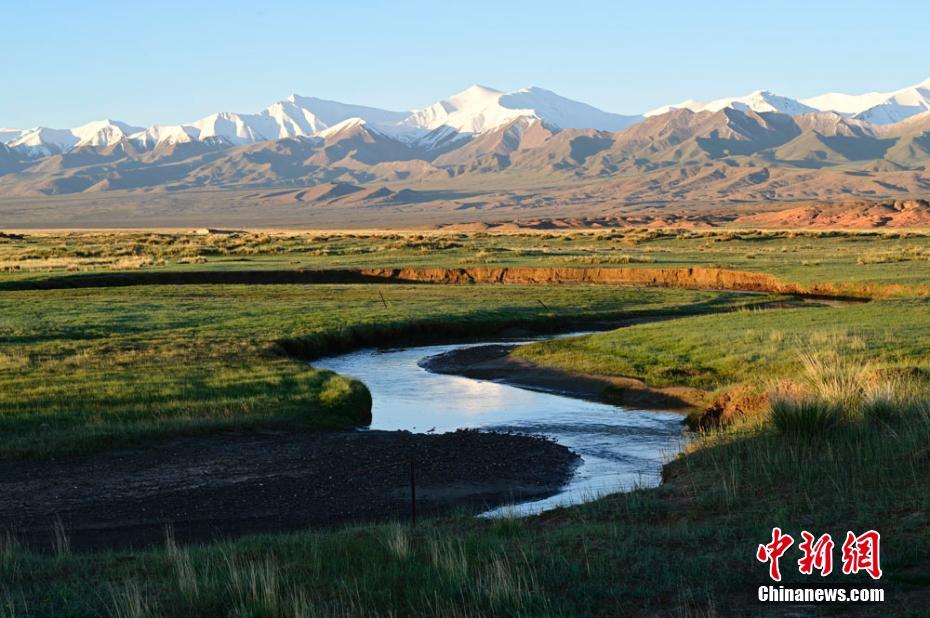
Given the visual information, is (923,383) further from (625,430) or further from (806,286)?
(806,286)

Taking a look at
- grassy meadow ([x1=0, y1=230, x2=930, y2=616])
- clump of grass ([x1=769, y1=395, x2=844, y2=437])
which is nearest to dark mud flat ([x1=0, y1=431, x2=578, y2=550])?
grassy meadow ([x1=0, y1=230, x2=930, y2=616])

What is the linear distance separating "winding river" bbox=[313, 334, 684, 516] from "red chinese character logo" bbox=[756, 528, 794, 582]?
532 cm

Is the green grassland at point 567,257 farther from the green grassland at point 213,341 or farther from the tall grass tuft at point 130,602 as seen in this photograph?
the tall grass tuft at point 130,602

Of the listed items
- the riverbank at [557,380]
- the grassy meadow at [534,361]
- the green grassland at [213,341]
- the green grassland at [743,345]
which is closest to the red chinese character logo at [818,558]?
the grassy meadow at [534,361]

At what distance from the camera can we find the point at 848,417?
690 inches

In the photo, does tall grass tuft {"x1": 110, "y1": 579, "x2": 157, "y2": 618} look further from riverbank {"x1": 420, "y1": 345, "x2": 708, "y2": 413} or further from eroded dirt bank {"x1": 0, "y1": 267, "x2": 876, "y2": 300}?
eroded dirt bank {"x1": 0, "y1": 267, "x2": 876, "y2": 300}

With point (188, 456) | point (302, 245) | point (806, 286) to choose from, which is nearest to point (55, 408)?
point (188, 456)

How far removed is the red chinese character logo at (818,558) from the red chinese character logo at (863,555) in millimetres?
158

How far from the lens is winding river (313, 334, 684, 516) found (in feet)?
68.6

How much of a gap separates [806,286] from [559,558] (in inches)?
1829

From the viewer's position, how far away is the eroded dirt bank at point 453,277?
196 ft

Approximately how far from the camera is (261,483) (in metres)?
20.0

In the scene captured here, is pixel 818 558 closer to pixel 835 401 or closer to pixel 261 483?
pixel 835 401

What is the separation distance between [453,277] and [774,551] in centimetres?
5451
